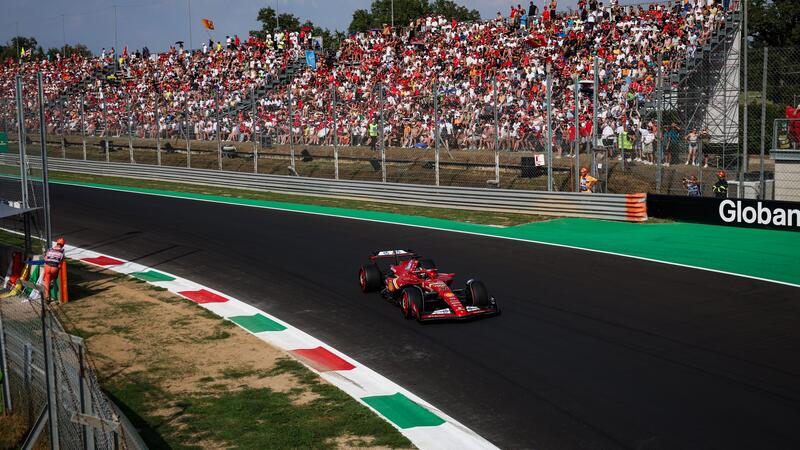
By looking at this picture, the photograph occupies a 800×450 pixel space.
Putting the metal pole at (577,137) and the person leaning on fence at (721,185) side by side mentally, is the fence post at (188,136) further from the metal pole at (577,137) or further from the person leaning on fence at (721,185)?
the person leaning on fence at (721,185)

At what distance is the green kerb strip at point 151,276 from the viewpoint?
15492 millimetres

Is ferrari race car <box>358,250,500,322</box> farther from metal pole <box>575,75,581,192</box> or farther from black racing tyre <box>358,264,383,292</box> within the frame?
metal pole <box>575,75,581,192</box>

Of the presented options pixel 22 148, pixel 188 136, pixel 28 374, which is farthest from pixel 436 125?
pixel 28 374

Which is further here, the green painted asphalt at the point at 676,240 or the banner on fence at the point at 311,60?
the banner on fence at the point at 311,60

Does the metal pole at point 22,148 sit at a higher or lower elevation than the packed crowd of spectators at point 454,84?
lower

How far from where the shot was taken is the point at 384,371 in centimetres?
988

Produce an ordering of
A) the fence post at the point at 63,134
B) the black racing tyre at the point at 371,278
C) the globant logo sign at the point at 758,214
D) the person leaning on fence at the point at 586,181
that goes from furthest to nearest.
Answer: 1. the fence post at the point at 63,134
2. the person leaning on fence at the point at 586,181
3. the globant logo sign at the point at 758,214
4. the black racing tyre at the point at 371,278

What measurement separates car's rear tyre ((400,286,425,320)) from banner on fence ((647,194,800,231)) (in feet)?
34.7

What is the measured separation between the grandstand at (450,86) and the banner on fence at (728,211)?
4.38 ft

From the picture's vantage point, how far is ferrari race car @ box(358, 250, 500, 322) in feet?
38.1

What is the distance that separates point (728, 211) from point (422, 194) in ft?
29.6

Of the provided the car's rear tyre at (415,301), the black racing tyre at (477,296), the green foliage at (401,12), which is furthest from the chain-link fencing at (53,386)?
the green foliage at (401,12)

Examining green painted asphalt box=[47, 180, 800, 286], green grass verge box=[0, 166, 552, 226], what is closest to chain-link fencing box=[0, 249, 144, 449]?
green grass verge box=[0, 166, 552, 226]

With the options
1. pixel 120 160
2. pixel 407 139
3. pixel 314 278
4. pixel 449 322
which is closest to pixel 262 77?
pixel 120 160
